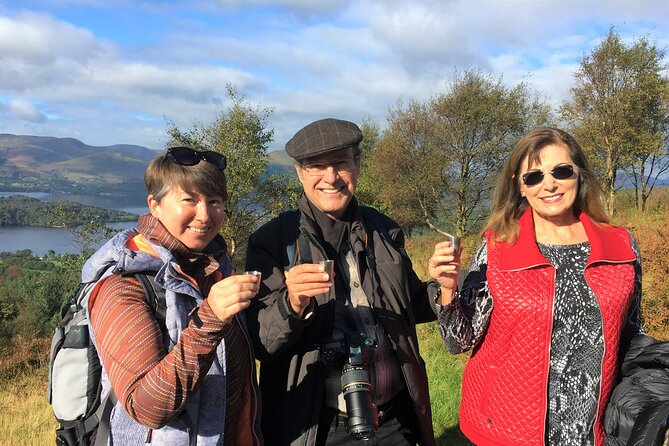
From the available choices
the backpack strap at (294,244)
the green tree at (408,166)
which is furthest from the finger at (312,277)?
the green tree at (408,166)

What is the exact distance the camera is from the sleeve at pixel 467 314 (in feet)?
7.54

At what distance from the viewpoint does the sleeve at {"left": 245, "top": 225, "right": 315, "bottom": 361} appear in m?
2.00

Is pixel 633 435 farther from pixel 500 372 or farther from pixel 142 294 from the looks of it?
pixel 142 294

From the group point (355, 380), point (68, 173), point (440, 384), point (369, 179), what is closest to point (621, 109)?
point (369, 179)

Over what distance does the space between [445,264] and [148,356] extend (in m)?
1.28

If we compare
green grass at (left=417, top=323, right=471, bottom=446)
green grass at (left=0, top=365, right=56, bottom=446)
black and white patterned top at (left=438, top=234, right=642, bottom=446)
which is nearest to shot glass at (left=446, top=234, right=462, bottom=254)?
black and white patterned top at (left=438, top=234, right=642, bottom=446)

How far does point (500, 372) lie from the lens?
2.24 m

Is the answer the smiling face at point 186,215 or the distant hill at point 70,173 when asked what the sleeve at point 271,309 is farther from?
the distant hill at point 70,173

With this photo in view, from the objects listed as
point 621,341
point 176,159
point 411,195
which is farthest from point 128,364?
point 411,195

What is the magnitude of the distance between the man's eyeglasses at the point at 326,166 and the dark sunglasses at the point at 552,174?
895mm

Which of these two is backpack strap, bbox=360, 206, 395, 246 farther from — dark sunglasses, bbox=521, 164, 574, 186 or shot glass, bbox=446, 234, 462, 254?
dark sunglasses, bbox=521, 164, 574, 186

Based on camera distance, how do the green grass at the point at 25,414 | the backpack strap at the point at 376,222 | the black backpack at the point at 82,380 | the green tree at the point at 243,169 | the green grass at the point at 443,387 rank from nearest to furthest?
the black backpack at the point at 82,380 → the backpack strap at the point at 376,222 → the green grass at the point at 443,387 → the green grass at the point at 25,414 → the green tree at the point at 243,169

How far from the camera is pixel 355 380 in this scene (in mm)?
2004

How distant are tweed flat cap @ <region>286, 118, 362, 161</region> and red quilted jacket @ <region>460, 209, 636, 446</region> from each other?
96cm
